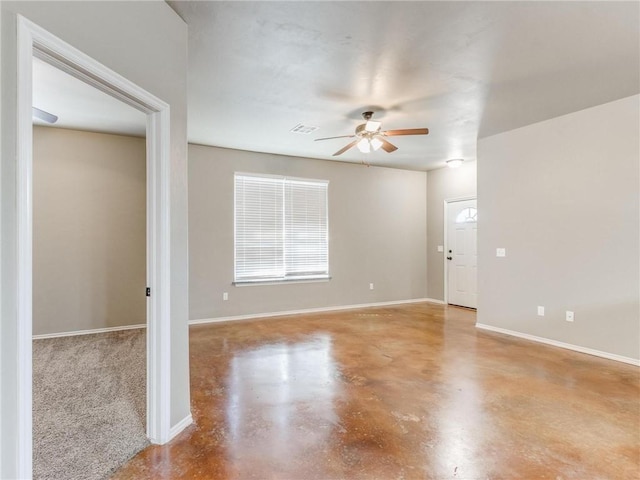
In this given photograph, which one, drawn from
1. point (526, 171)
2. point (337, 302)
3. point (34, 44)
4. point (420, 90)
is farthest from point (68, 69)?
point (337, 302)

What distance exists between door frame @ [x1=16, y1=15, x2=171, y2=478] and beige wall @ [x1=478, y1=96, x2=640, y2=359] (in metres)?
4.31

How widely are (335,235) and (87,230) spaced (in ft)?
12.7

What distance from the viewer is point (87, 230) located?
183 inches

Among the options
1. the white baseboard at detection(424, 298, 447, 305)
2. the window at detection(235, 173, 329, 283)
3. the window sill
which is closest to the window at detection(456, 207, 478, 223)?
the white baseboard at detection(424, 298, 447, 305)

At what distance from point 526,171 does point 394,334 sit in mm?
2765

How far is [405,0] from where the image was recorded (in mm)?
2082

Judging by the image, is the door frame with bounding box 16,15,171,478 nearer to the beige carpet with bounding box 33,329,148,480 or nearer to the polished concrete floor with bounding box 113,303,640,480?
the beige carpet with bounding box 33,329,148,480

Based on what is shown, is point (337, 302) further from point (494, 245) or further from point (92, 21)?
point (92, 21)

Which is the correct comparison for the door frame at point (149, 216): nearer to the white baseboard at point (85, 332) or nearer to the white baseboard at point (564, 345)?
the white baseboard at point (85, 332)

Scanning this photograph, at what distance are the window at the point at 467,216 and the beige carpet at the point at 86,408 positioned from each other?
5.66 meters

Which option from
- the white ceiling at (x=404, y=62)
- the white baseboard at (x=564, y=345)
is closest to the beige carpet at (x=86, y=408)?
the white ceiling at (x=404, y=62)

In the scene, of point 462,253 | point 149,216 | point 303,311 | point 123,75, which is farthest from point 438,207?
point 123,75

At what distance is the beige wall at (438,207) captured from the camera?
21.7 ft

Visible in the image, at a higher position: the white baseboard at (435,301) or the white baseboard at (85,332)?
the white baseboard at (85,332)
